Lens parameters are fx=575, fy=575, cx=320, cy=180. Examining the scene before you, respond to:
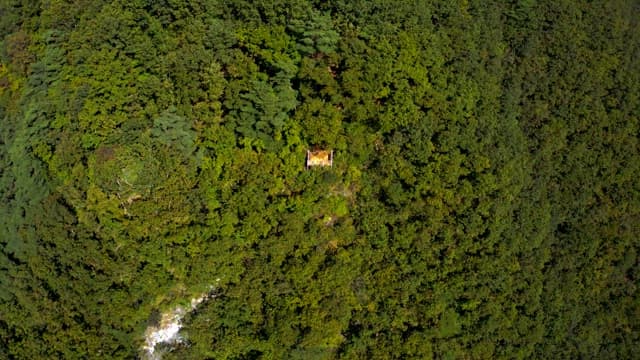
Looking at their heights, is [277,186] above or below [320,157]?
below

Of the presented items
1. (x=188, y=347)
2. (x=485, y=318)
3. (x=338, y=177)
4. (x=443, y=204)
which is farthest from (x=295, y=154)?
(x=485, y=318)

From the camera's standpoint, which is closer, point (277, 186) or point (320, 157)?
point (277, 186)

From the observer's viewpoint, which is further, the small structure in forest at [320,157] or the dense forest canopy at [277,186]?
the small structure in forest at [320,157]

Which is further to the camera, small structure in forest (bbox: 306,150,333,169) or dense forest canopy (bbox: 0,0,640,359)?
small structure in forest (bbox: 306,150,333,169)
